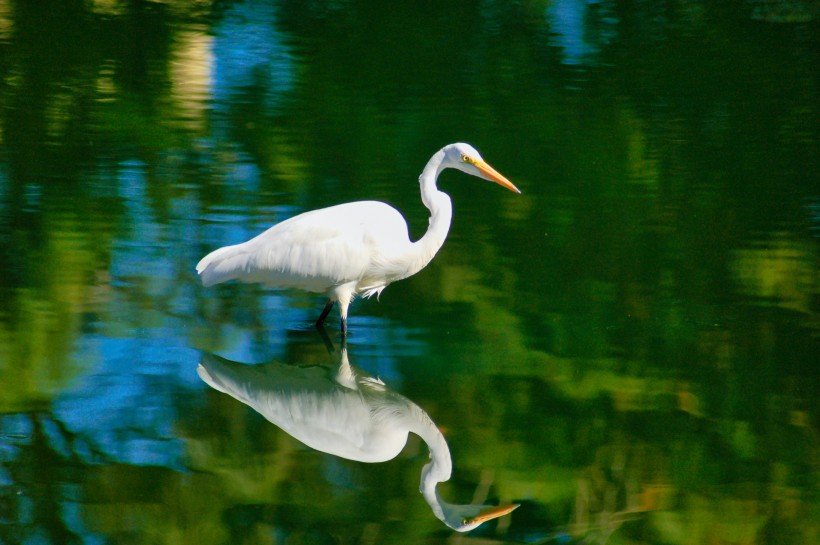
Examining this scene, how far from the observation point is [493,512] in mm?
4355

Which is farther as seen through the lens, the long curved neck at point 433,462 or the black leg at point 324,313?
the black leg at point 324,313

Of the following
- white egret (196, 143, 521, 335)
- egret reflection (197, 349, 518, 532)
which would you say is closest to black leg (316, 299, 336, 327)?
white egret (196, 143, 521, 335)

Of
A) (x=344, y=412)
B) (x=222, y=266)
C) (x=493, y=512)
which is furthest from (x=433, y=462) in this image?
(x=222, y=266)

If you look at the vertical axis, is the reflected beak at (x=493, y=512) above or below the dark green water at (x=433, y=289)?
above

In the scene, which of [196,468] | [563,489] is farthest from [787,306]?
[196,468]

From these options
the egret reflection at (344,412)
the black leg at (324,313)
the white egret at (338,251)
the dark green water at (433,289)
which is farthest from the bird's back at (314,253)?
the egret reflection at (344,412)

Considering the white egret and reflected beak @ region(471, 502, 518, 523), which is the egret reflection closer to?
reflected beak @ region(471, 502, 518, 523)

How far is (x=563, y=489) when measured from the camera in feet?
15.0

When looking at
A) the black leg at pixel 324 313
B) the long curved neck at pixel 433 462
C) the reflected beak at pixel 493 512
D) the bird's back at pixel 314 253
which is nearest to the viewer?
the reflected beak at pixel 493 512

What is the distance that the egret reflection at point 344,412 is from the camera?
178 inches

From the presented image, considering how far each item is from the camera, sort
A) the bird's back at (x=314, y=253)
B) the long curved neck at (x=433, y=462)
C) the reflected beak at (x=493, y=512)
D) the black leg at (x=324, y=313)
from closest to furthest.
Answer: the reflected beak at (x=493, y=512) → the long curved neck at (x=433, y=462) → the bird's back at (x=314, y=253) → the black leg at (x=324, y=313)

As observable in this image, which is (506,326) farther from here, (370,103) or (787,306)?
(370,103)

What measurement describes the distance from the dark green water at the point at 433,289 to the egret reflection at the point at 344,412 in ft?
0.21

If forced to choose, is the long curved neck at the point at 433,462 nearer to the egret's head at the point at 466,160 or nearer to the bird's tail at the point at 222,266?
the bird's tail at the point at 222,266
